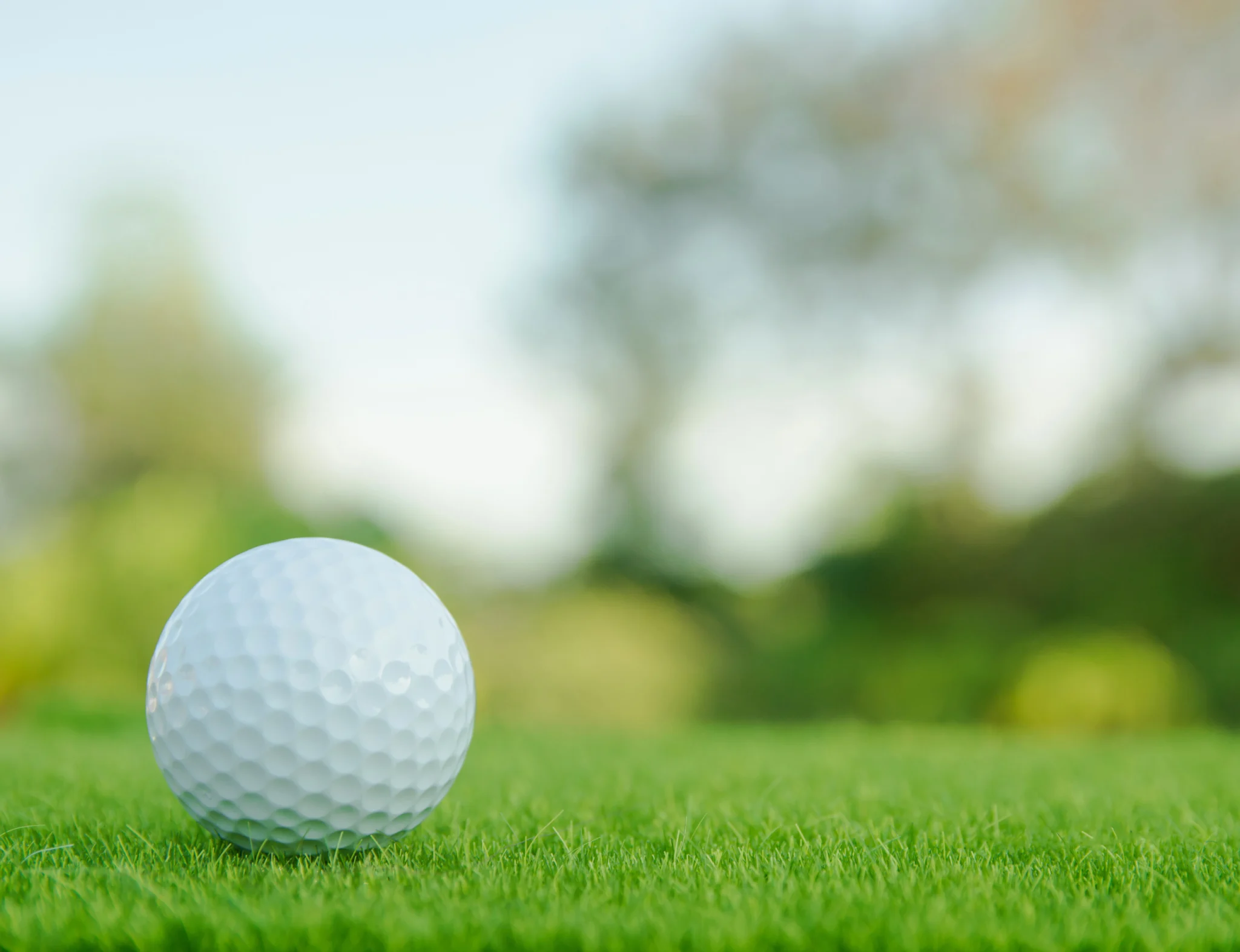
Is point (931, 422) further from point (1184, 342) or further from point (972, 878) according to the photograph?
point (972, 878)

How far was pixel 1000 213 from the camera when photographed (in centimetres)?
1239

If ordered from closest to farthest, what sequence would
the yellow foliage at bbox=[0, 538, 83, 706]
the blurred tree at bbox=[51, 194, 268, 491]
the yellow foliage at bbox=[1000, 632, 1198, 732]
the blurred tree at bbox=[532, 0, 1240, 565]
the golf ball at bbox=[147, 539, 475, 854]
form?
1. the golf ball at bbox=[147, 539, 475, 854]
2. the yellow foliage at bbox=[1000, 632, 1198, 732]
3. the yellow foliage at bbox=[0, 538, 83, 706]
4. the blurred tree at bbox=[532, 0, 1240, 565]
5. the blurred tree at bbox=[51, 194, 268, 491]

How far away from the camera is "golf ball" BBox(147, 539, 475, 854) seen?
235cm

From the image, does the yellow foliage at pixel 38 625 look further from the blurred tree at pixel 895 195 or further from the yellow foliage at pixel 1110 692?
the yellow foliage at pixel 1110 692

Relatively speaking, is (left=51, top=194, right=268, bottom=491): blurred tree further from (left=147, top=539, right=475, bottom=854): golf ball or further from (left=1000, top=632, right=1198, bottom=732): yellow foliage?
(left=147, top=539, right=475, bottom=854): golf ball

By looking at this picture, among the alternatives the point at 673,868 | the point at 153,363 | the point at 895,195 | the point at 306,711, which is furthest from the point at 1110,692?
the point at 153,363

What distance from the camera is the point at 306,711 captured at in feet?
7.77

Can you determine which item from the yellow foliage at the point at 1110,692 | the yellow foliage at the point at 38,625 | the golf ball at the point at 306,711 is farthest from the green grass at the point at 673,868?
the yellow foliage at the point at 38,625

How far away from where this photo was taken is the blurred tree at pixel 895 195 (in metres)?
11.0

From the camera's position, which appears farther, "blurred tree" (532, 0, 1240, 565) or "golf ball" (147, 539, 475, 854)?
"blurred tree" (532, 0, 1240, 565)

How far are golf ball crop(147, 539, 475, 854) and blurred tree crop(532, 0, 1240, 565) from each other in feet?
33.0

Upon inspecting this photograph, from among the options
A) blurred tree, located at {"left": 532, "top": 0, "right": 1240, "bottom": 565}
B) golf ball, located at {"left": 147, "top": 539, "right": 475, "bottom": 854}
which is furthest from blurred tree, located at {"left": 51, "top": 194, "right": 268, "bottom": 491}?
golf ball, located at {"left": 147, "top": 539, "right": 475, "bottom": 854}

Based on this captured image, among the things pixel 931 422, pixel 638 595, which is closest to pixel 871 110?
pixel 931 422

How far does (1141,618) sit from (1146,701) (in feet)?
4.23
